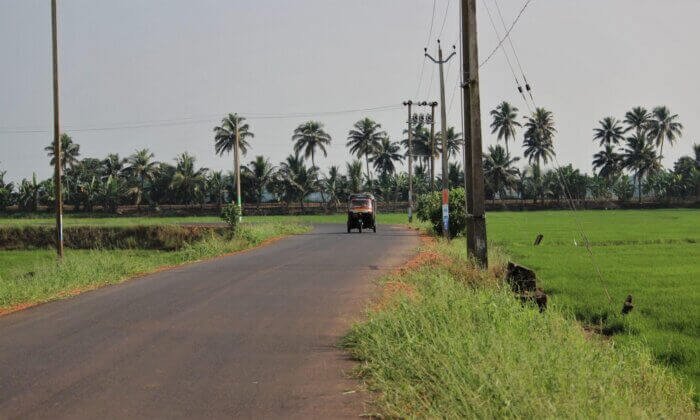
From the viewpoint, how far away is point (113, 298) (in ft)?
46.9

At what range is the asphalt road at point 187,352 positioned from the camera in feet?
21.5

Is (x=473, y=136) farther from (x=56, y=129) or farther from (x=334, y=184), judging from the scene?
(x=334, y=184)

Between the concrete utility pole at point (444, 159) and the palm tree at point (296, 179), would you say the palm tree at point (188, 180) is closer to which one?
the palm tree at point (296, 179)

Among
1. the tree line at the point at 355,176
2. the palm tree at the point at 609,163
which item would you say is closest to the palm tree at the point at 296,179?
the tree line at the point at 355,176

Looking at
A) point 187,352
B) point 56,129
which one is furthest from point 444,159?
point 187,352

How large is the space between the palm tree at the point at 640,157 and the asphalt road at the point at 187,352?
100 m

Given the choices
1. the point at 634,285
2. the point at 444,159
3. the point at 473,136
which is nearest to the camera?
the point at 473,136

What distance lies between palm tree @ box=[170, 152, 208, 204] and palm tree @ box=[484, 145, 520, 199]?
38533 mm

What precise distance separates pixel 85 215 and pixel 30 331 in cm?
7988

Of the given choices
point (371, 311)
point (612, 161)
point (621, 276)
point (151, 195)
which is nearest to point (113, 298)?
point (371, 311)

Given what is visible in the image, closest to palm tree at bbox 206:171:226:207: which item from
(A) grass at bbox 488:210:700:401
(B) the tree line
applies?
(B) the tree line

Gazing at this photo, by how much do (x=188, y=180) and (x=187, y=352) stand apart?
283ft

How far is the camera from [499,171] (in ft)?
323

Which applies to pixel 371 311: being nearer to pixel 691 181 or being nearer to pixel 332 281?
pixel 332 281
